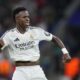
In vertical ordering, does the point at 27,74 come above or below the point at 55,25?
above

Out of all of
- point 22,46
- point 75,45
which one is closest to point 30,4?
point 75,45

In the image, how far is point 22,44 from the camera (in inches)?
529

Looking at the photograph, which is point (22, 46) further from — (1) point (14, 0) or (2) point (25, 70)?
(1) point (14, 0)

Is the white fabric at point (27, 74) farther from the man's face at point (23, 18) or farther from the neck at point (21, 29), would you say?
the man's face at point (23, 18)

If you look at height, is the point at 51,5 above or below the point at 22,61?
below

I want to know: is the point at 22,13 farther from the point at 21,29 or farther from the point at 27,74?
the point at 27,74

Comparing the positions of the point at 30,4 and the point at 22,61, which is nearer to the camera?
the point at 22,61

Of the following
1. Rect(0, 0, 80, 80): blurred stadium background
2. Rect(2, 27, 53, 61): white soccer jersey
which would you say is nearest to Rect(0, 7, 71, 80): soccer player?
Rect(2, 27, 53, 61): white soccer jersey

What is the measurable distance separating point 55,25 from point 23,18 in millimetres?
8105

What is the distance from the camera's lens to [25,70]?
13.4 metres

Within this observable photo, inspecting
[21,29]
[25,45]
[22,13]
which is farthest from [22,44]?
[22,13]

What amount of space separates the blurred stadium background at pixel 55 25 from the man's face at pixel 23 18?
203 inches

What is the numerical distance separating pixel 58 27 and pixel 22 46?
25.6 feet

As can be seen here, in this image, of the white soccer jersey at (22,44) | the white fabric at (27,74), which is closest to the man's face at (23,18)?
the white soccer jersey at (22,44)
